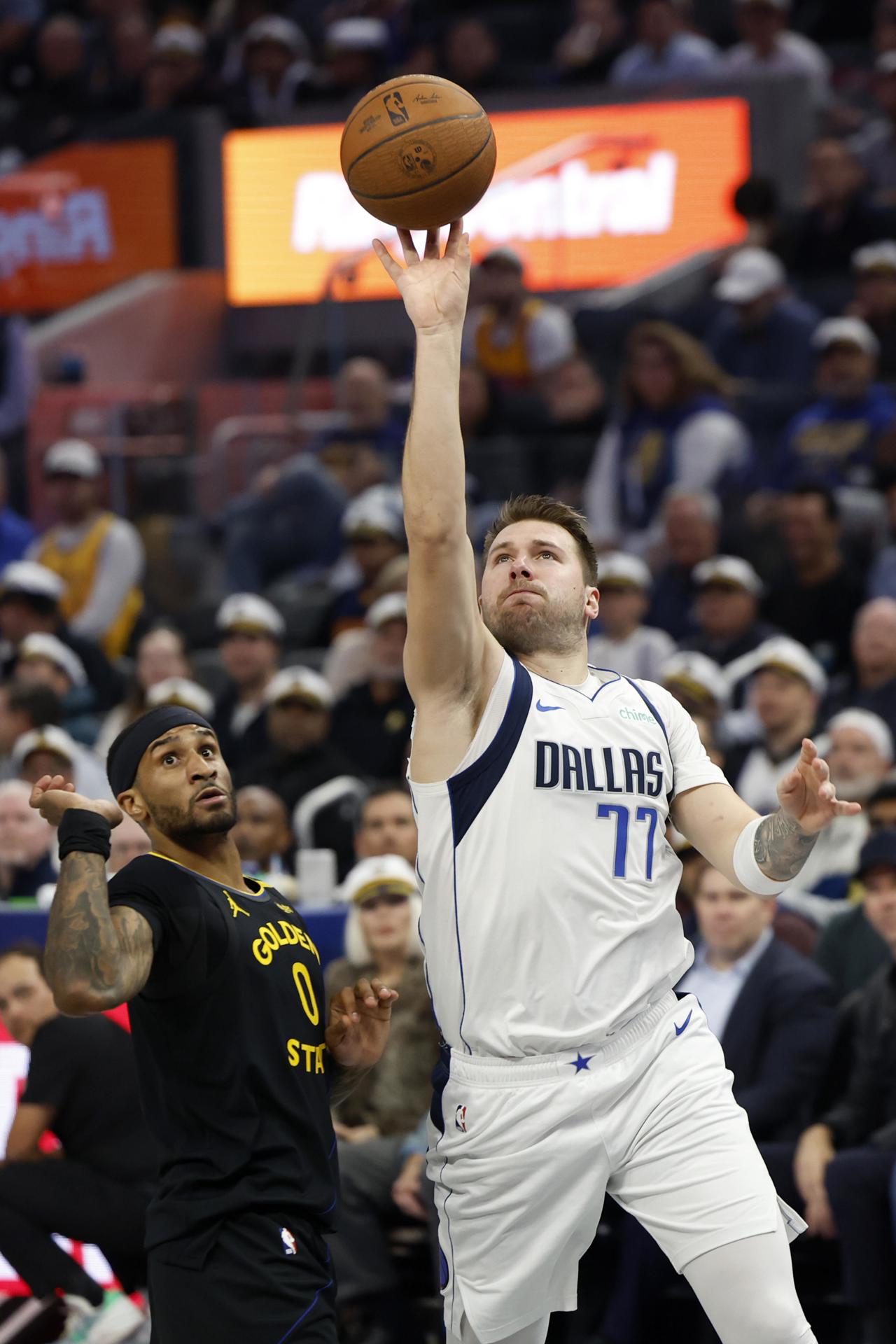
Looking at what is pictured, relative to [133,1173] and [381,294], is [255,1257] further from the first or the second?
[381,294]

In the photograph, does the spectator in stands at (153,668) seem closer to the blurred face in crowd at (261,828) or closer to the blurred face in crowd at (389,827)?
the blurred face in crowd at (261,828)

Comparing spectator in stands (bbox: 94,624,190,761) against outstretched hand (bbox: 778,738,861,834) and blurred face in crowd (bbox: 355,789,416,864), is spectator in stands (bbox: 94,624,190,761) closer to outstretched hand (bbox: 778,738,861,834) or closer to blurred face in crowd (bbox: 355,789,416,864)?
blurred face in crowd (bbox: 355,789,416,864)

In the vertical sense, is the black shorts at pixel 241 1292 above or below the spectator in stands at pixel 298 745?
above

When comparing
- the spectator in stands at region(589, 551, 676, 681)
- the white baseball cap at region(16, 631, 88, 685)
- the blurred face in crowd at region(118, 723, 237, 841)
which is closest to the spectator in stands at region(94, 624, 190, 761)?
the white baseball cap at region(16, 631, 88, 685)

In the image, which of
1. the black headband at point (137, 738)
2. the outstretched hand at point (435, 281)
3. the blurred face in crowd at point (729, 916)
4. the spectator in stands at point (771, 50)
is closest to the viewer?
the outstretched hand at point (435, 281)

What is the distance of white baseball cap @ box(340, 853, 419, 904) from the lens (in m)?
7.79

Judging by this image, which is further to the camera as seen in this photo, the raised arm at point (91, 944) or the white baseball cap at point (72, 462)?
the white baseball cap at point (72, 462)

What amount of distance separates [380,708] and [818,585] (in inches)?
94.9

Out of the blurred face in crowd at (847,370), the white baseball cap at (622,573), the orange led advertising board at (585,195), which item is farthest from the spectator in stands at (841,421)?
the orange led advertising board at (585,195)

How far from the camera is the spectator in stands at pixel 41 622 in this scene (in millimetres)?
12641

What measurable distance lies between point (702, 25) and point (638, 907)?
46.6ft

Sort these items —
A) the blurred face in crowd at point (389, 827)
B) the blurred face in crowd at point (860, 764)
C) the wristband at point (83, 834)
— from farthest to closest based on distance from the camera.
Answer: the blurred face in crowd at point (860, 764) < the blurred face in crowd at point (389, 827) < the wristband at point (83, 834)

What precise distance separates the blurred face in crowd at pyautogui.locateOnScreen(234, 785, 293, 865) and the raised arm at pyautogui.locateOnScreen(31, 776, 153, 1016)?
5.17 meters

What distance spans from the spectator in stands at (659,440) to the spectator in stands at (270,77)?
6300 millimetres
